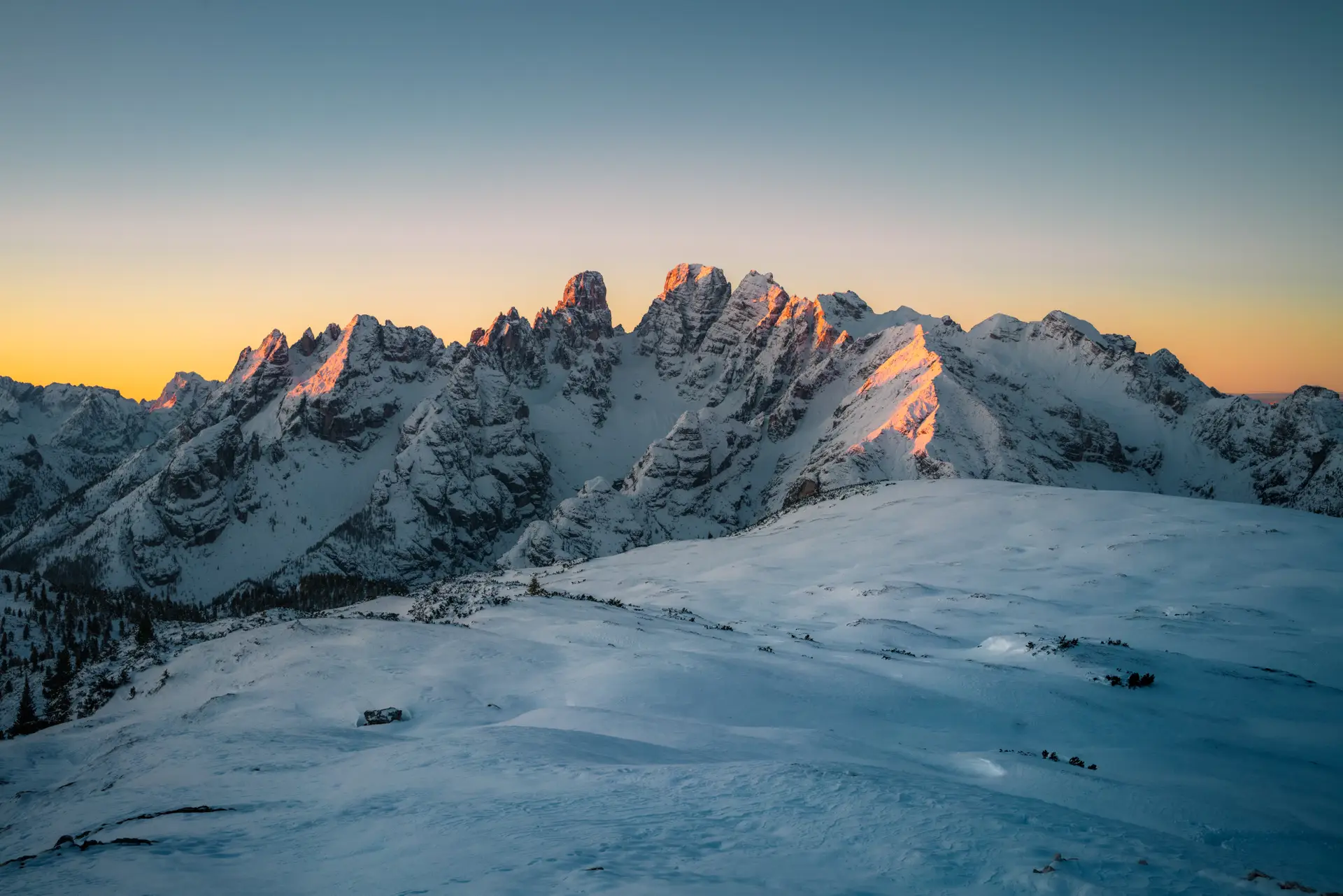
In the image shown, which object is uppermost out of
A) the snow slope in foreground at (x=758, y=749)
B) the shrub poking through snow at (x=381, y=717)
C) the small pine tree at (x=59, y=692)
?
the snow slope in foreground at (x=758, y=749)

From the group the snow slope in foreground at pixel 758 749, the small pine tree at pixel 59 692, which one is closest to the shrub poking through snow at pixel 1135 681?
the snow slope in foreground at pixel 758 749

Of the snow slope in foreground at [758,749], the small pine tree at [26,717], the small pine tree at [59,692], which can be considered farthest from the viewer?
the small pine tree at [59,692]

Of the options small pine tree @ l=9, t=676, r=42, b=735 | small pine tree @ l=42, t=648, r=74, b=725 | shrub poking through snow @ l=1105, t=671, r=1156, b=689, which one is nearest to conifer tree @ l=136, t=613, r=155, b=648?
small pine tree @ l=42, t=648, r=74, b=725

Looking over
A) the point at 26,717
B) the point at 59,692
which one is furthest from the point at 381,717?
the point at 59,692

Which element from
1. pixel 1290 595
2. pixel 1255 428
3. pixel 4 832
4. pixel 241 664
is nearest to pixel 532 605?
pixel 241 664

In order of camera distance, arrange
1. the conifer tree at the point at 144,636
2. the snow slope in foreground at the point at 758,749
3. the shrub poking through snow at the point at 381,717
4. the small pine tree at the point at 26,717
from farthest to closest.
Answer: the conifer tree at the point at 144,636
the small pine tree at the point at 26,717
the shrub poking through snow at the point at 381,717
the snow slope in foreground at the point at 758,749

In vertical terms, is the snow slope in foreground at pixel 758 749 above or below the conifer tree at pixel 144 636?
above

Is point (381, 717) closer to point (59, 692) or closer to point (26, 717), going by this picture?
point (26, 717)

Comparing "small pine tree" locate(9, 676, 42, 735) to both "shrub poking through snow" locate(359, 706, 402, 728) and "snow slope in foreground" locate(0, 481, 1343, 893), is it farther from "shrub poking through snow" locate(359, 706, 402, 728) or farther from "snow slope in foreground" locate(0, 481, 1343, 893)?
"shrub poking through snow" locate(359, 706, 402, 728)

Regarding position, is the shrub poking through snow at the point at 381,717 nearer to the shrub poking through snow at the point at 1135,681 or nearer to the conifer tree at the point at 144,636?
the shrub poking through snow at the point at 1135,681
